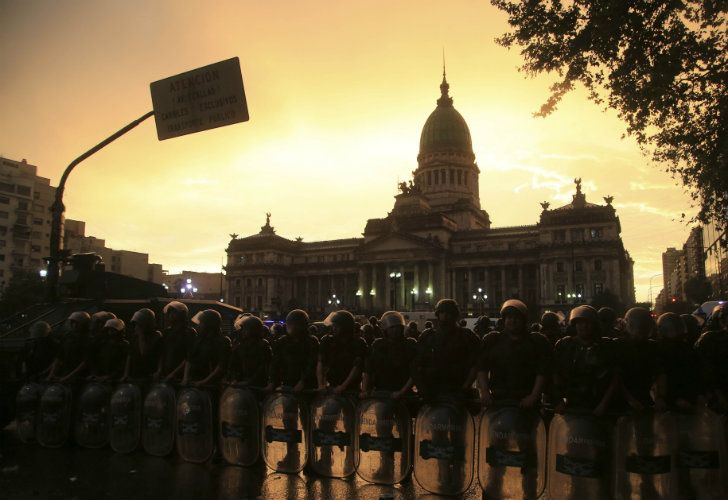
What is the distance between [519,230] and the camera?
2960 inches

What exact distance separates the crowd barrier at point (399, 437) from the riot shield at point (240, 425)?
0.05 ft

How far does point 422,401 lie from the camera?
677 centimetres

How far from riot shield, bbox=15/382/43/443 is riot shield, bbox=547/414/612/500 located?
26.9ft

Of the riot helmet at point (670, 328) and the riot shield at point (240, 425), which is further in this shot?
the riot shield at point (240, 425)

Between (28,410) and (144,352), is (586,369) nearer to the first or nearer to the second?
(144,352)

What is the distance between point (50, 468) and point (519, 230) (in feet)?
238

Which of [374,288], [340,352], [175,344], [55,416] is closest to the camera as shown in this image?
[340,352]

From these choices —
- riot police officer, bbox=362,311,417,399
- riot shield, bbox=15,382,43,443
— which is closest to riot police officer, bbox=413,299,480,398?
riot police officer, bbox=362,311,417,399

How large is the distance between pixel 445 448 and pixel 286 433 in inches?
86.5

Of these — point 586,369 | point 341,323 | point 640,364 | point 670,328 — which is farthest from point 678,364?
point 341,323

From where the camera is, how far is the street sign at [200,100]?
33.1ft

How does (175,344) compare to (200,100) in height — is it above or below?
below

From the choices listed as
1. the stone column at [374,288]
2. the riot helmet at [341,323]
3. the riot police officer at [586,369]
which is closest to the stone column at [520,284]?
the stone column at [374,288]

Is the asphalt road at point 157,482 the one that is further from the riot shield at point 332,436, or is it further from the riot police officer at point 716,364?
the riot police officer at point 716,364
